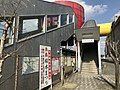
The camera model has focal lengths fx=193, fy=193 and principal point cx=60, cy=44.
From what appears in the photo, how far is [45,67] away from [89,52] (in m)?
14.8

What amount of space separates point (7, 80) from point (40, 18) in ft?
19.3

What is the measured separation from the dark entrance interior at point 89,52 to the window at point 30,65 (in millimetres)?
14647

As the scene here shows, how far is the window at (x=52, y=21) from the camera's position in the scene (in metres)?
15.3

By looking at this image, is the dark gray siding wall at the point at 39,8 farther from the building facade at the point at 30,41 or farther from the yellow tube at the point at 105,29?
the yellow tube at the point at 105,29

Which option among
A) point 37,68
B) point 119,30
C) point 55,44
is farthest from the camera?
point 119,30

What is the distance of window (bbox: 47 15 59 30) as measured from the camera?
15.3m

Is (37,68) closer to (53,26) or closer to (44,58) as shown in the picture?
(44,58)

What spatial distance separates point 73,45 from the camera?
82.5 feet

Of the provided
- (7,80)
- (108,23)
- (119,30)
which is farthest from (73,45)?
(7,80)

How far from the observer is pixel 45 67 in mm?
13391

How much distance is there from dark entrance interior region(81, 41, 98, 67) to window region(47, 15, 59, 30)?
1030cm

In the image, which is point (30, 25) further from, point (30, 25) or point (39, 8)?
point (39, 8)

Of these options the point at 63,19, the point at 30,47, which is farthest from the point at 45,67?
the point at 63,19

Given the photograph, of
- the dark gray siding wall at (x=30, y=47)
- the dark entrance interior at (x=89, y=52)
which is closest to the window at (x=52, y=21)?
the dark gray siding wall at (x=30, y=47)
